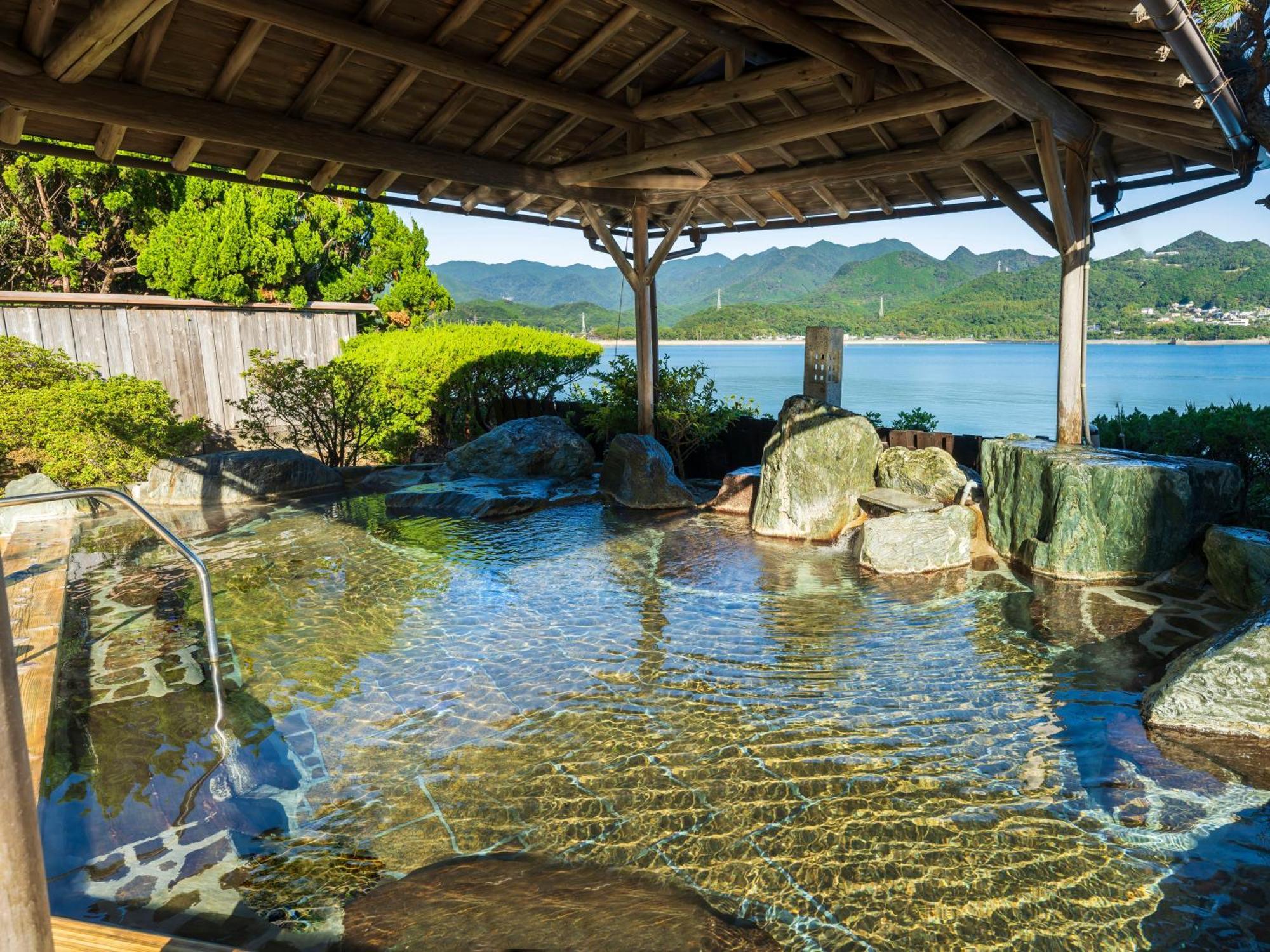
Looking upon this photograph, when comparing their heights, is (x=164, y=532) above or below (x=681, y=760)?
above

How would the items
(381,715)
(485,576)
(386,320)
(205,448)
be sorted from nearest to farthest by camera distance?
(381,715)
(485,576)
(205,448)
(386,320)

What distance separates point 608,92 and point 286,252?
9.33 m

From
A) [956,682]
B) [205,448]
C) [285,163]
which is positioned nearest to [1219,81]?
[956,682]

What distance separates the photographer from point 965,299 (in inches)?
2318

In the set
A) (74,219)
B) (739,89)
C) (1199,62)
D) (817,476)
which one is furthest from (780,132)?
(74,219)

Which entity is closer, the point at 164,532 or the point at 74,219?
the point at 164,532

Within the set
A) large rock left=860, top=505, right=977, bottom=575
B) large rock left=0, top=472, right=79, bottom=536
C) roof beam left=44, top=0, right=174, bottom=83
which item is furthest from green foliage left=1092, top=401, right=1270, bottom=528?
large rock left=0, top=472, right=79, bottom=536

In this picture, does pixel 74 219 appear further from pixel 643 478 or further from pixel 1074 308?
pixel 1074 308

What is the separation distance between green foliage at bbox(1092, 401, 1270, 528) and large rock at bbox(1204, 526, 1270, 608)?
47.1 inches

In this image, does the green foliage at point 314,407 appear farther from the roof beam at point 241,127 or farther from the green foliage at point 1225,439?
the green foliage at point 1225,439

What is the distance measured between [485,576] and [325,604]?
1.33 metres

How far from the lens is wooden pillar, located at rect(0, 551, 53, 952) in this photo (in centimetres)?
128

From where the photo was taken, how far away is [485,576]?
22.3ft

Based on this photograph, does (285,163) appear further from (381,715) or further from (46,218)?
(46,218)
